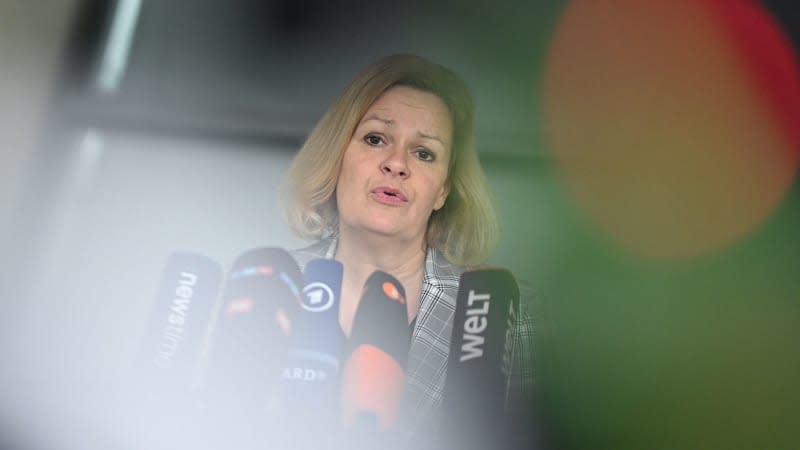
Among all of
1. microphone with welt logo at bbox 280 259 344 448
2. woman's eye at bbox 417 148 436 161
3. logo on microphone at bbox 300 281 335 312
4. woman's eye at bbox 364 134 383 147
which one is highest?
woman's eye at bbox 364 134 383 147

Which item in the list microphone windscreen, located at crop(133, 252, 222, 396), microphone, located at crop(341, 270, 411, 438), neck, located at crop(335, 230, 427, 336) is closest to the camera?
microphone, located at crop(341, 270, 411, 438)

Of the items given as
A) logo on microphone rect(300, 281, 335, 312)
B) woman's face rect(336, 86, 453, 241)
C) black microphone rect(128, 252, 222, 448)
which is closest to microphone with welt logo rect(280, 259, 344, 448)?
logo on microphone rect(300, 281, 335, 312)

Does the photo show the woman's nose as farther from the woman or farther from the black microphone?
the black microphone

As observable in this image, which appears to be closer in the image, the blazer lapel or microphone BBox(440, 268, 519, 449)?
microphone BBox(440, 268, 519, 449)

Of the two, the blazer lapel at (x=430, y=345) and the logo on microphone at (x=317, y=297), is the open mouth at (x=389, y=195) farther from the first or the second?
the logo on microphone at (x=317, y=297)

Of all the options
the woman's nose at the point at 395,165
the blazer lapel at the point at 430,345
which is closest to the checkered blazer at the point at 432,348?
the blazer lapel at the point at 430,345

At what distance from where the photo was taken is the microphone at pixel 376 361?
849mm

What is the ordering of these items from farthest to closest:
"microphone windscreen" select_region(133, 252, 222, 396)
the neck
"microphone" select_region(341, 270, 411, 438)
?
the neck
"microphone windscreen" select_region(133, 252, 222, 396)
"microphone" select_region(341, 270, 411, 438)

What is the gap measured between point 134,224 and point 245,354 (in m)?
0.44

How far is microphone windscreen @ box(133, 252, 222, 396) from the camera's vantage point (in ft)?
3.22

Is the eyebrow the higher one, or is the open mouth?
the eyebrow

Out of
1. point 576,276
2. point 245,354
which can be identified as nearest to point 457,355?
point 245,354

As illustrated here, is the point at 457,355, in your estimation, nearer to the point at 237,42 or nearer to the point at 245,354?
the point at 245,354

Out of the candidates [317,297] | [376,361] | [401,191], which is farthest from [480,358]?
[401,191]
